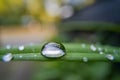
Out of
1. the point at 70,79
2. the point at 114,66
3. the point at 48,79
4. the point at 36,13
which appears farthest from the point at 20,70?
the point at 114,66

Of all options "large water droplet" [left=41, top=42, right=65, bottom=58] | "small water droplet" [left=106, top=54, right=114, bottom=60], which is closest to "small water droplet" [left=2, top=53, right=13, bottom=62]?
"large water droplet" [left=41, top=42, right=65, bottom=58]

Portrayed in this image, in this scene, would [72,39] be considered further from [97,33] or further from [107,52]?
[107,52]

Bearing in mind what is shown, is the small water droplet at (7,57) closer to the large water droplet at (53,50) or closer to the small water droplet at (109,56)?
the large water droplet at (53,50)

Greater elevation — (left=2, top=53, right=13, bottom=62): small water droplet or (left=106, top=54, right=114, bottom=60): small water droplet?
(left=2, top=53, right=13, bottom=62): small water droplet

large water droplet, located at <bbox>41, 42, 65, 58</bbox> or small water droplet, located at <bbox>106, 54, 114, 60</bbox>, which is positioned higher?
large water droplet, located at <bbox>41, 42, 65, 58</bbox>

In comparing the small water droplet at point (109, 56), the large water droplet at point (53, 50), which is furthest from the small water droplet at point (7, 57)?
the small water droplet at point (109, 56)

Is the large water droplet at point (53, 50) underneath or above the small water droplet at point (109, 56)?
above

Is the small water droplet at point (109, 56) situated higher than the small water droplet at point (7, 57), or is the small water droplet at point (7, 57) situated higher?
the small water droplet at point (7, 57)

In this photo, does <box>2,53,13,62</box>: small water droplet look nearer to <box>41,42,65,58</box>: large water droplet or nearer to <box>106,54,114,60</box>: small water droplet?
<box>41,42,65,58</box>: large water droplet
